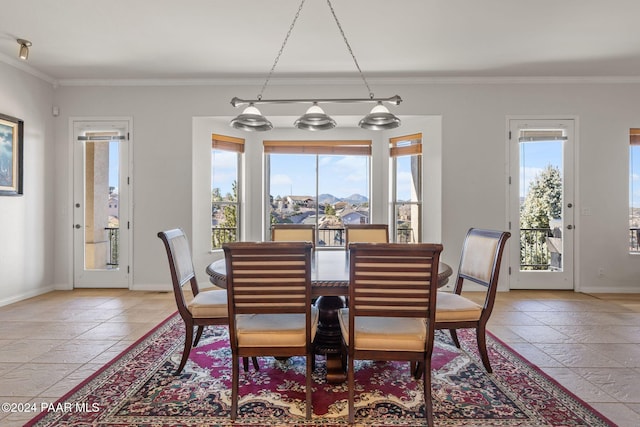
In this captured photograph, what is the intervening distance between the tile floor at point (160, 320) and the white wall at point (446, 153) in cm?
58

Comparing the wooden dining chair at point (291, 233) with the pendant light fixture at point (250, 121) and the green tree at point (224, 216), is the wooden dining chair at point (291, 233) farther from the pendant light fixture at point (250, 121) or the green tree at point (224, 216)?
the green tree at point (224, 216)

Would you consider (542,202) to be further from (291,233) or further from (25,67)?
(25,67)

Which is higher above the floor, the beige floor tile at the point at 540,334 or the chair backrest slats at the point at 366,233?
the chair backrest slats at the point at 366,233

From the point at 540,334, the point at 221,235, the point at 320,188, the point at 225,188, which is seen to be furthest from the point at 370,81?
the point at 540,334

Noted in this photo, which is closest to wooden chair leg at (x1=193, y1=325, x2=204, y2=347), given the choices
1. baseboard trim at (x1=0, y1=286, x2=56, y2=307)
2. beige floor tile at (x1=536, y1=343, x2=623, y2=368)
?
beige floor tile at (x1=536, y1=343, x2=623, y2=368)

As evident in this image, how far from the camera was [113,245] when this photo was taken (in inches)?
184

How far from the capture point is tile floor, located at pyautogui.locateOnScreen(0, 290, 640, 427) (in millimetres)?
2061

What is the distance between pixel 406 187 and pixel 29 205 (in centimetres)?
485

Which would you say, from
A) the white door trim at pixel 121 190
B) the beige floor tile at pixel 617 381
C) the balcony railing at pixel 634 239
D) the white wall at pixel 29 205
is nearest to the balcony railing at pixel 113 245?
the white door trim at pixel 121 190

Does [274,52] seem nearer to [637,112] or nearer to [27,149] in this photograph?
[27,149]

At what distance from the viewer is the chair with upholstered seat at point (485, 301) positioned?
→ 7.11ft

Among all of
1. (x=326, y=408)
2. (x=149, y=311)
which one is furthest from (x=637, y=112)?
(x=149, y=311)

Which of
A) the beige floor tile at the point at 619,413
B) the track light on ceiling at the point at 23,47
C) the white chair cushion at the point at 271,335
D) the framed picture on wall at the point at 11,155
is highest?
the track light on ceiling at the point at 23,47

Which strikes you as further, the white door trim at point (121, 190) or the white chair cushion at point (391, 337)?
the white door trim at point (121, 190)
